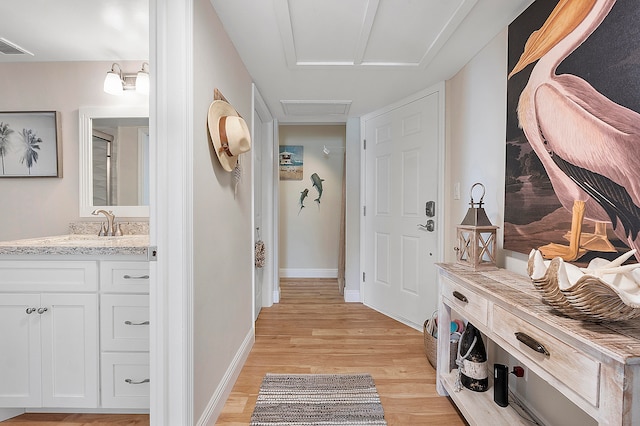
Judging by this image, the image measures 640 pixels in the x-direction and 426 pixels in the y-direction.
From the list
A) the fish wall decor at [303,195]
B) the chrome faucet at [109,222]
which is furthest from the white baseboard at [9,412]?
the fish wall decor at [303,195]

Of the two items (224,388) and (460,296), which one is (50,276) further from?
(460,296)

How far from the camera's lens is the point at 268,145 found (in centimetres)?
321

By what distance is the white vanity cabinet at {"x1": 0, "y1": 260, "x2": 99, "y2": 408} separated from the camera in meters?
1.48

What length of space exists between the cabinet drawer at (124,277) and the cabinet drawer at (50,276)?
0.05 meters

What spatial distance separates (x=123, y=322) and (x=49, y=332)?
38 cm

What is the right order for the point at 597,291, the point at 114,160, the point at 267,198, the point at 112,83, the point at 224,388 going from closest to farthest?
the point at 597,291 < the point at 224,388 < the point at 112,83 < the point at 114,160 < the point at 267,198

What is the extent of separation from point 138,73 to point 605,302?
2595 mm

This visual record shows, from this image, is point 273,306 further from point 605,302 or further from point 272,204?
point 605,302

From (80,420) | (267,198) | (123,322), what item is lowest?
(80,420)

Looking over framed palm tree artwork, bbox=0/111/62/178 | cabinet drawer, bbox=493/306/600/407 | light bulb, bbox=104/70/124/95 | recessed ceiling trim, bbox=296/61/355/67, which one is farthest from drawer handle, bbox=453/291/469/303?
framed palm tree artwork, bbox=0/111/62/178

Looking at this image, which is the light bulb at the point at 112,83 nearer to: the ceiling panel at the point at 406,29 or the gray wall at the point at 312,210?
the ceiling panel at the point at 406,29

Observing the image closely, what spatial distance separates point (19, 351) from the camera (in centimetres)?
149

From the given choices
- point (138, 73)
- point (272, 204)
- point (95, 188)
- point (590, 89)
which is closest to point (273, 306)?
point (272, 204)

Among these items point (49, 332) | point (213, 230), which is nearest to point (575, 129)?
point (213, 230)
